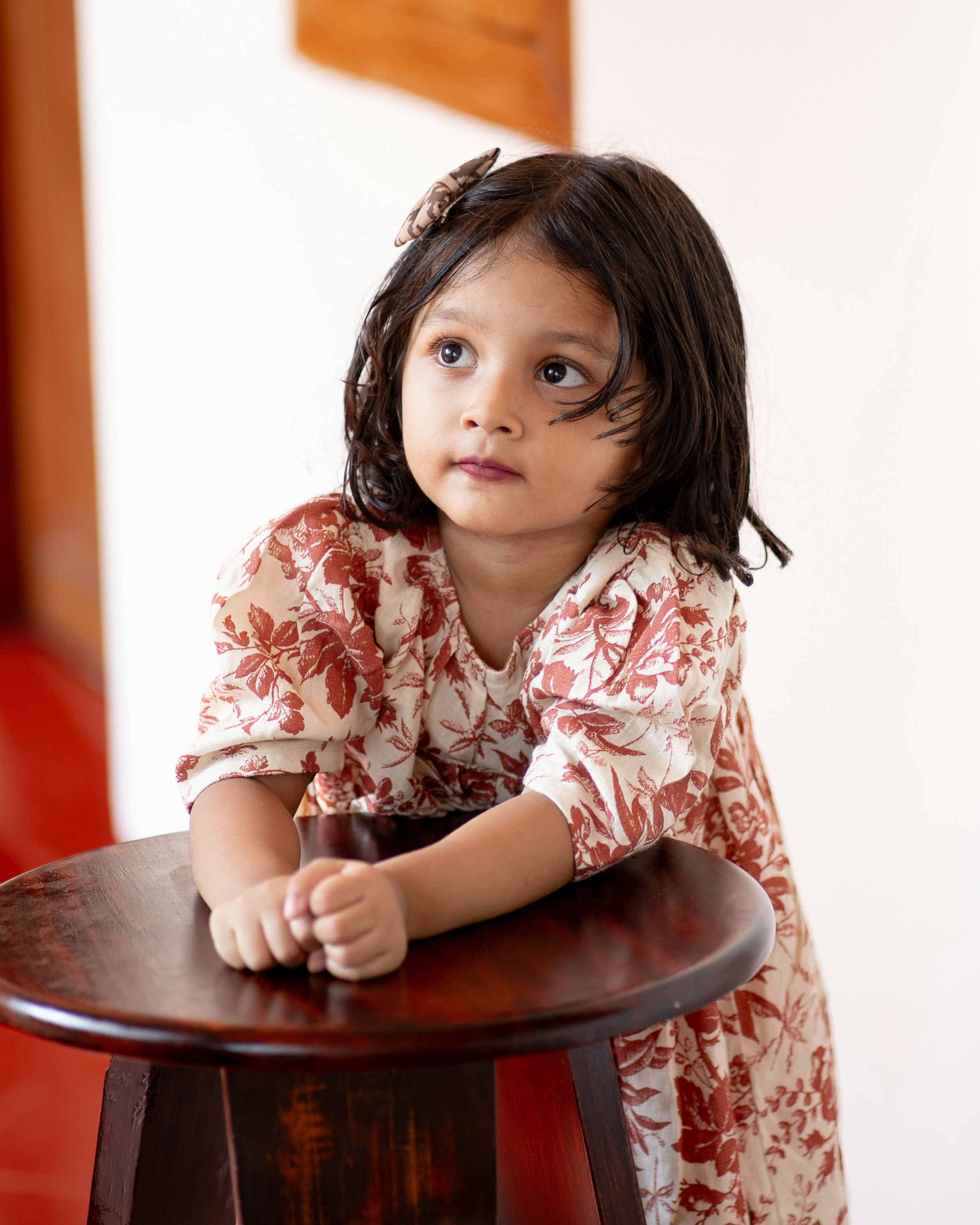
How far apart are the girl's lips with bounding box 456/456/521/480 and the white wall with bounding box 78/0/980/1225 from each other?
65cm

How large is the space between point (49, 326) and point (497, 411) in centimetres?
91

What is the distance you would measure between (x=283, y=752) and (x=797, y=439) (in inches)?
44.4

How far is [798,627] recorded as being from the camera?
5.58 ft

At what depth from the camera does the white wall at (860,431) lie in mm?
1561

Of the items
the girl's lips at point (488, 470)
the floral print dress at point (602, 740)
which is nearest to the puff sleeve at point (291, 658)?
the floral print dress at point (602, 740)

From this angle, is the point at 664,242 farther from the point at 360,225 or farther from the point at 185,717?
the point at 185,717

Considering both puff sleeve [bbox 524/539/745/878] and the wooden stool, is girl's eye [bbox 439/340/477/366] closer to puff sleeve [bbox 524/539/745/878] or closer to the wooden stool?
puff sleeve [bbox 524/539/745/878]

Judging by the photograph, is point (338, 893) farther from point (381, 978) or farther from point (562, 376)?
point (562, 376)

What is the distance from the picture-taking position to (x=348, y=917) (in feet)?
1.76

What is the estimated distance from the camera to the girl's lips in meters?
0.76

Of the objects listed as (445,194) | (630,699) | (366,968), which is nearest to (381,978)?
(366,968)

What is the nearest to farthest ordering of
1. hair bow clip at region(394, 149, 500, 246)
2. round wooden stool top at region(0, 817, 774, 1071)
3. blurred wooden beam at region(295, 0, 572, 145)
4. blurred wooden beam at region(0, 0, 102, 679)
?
round wooden stool top at region(0, 817, 774, 1071) → hair bow clip at region(394, 149, 500, 246) → blurred wooden beam at region(0, 0, 102, 679) → blurred wooden beam at region(295, 0, 572, 145)

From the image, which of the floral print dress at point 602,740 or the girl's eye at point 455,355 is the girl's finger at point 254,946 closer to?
the floral print dress at point 602,740

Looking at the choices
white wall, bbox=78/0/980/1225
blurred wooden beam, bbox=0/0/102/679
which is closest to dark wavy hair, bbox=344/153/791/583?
white wall, bbox=78/0/980/1225
